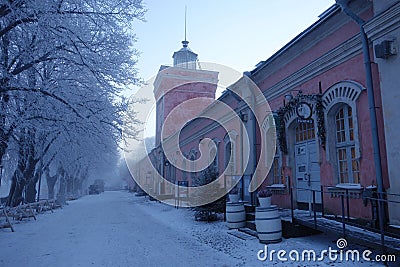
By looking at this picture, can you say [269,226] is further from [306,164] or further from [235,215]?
[306,164]

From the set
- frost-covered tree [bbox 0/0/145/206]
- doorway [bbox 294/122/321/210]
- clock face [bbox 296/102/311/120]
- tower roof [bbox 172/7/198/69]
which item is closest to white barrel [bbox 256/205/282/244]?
doorway [bbox 294/122/321/210]

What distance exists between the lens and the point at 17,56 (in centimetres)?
830

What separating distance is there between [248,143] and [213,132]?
5.57m

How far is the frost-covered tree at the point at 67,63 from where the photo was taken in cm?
715

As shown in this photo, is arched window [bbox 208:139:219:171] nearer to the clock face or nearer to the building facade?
the building facade

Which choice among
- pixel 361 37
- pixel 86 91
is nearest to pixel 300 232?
pixel 361 37

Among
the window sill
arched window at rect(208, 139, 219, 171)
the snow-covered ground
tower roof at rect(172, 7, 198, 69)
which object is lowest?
the snow-covered ground

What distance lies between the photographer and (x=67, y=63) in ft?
29.4

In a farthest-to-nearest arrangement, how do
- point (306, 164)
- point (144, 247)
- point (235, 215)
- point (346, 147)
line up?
point (235, 215) → point (306, 164) → point (346, 147) → point (144, 247)
